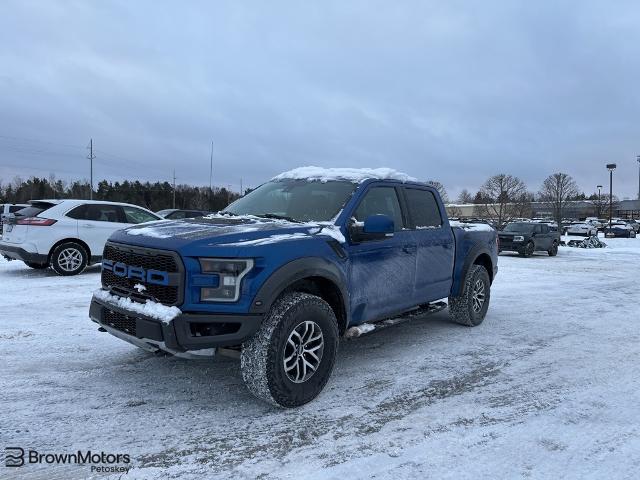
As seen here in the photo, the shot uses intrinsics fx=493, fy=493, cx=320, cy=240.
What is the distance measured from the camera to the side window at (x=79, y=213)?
397 inches

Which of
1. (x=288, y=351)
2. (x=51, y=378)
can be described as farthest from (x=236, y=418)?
(x=51, y=378)

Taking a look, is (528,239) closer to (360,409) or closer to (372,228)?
(372,228)

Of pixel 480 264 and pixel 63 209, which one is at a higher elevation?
pixel 63 209

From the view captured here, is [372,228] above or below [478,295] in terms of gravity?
above

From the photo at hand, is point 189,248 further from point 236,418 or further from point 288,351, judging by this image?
point 236,418

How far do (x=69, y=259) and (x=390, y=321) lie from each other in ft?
25.5

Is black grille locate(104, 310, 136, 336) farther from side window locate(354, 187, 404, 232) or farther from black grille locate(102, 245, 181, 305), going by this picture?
side window locate(354, 187, 404, 232)

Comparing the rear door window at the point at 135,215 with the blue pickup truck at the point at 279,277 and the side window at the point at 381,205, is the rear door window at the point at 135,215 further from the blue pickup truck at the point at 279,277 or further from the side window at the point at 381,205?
the side window at the point at 381,205

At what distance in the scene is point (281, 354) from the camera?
140 inches

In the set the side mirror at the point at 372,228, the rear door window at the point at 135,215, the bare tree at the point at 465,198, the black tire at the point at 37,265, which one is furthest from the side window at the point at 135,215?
the bare tree at the point at 465,198

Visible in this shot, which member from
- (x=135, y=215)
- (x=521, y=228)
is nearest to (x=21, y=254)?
(x=135, y=215)

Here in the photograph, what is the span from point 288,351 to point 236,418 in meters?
0.60

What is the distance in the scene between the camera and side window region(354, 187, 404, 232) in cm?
468

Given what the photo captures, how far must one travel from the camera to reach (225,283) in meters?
3.43
